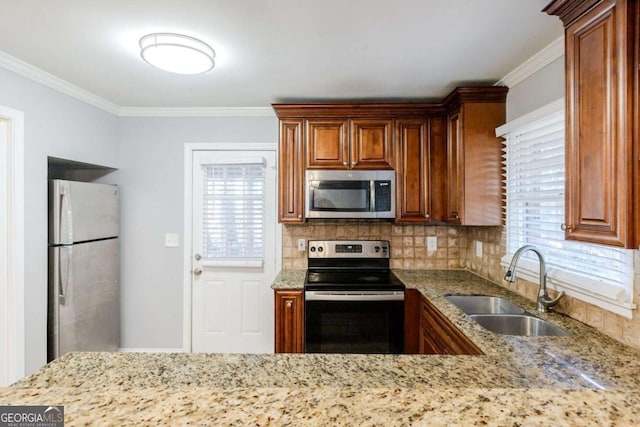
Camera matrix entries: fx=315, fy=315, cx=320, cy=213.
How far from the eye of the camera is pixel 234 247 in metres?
2.96

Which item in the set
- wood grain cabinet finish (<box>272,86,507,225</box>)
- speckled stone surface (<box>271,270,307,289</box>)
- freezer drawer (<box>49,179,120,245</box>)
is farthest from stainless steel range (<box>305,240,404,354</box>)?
freezer drawer (<box>49,179,120,245</box>)

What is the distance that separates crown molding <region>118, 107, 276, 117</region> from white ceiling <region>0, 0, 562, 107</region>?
409 millimetres

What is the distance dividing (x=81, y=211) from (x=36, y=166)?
0.41 meters

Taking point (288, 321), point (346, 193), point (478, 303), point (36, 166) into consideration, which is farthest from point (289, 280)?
point (36, 166)

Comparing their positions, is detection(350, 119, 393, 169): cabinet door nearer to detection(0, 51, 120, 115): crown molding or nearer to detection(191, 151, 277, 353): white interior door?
detection(191, 151, 277, 353): white interior door

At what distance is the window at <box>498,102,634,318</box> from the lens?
143 cm

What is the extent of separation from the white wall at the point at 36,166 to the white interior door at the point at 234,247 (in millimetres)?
1023

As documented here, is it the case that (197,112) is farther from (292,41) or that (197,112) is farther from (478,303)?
(478,303)

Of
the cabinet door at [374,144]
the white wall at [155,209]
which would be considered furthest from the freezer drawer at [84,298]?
the cabinet door at [374,144]

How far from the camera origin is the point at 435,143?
263 cm

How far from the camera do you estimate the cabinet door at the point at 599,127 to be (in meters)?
1.01

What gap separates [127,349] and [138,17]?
111 inches

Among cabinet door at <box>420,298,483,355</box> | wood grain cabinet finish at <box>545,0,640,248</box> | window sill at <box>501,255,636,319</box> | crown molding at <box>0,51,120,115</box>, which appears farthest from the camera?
crown molding at <box>0,51,120,115</box>

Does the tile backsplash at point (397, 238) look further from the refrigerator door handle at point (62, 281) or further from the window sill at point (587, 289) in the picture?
the refrigerator door handle at point (62, 281)
